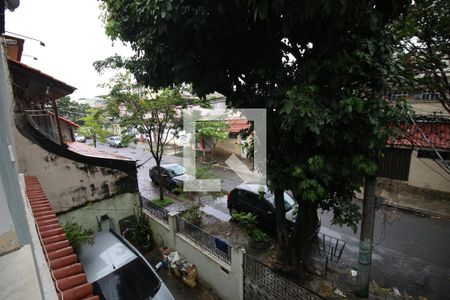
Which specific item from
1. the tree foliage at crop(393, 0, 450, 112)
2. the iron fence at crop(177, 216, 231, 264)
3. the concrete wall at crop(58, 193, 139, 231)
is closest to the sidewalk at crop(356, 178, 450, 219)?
the tree foliage at crop(393, 0, 450, 112)

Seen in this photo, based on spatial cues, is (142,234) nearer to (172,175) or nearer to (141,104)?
(172,175)

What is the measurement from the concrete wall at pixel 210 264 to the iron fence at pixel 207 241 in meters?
0.10

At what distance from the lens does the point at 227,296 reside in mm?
5953

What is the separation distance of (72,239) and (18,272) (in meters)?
4.99

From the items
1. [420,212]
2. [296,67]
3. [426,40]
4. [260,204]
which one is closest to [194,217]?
[260,204]

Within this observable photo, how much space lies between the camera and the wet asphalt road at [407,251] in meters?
5.88

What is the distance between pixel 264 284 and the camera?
5.23 m

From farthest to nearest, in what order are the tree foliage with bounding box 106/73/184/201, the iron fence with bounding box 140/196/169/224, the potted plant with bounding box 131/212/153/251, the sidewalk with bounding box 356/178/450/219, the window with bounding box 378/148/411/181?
the window with bounding box 378/148/411/181, the tree foliage with bounding box 106/73/184/201, the sidewalk with bounding box 356/178/450/219, the potted plant with bounding box 131/212/153/251, the iron fence with bounding box 140/196/169/224

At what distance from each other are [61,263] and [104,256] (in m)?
3.93

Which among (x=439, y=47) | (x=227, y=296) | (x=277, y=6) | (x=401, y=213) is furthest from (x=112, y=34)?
(x=401, y=213)

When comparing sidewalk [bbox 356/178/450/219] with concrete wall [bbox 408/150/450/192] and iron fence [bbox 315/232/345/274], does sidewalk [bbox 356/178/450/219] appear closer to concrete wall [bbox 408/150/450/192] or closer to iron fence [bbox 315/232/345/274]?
concrete wall [bbox 408/150/450/192]

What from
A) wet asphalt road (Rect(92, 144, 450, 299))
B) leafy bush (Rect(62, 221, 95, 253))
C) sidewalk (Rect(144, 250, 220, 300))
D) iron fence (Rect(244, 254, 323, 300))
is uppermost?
leafy bush (Rect(62, 221, 95, 253))

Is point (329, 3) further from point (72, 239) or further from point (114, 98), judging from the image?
point (114, 98)

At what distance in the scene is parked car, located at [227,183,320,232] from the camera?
801 cm
